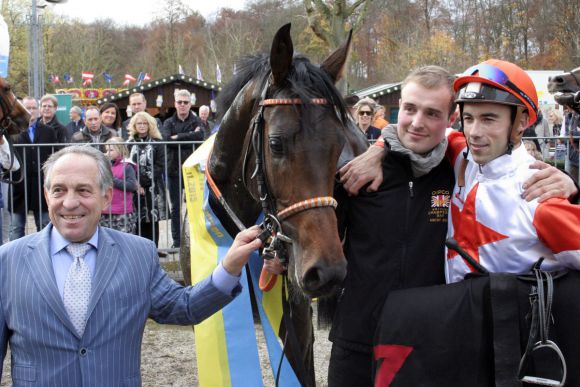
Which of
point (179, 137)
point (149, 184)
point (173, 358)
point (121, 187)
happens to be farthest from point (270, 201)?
point (179, 137)

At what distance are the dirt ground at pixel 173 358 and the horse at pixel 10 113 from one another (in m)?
1.91

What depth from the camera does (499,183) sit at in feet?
6.68

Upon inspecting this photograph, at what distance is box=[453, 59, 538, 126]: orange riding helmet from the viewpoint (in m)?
2.01

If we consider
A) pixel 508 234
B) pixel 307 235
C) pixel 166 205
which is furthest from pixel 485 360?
pixel 166 205

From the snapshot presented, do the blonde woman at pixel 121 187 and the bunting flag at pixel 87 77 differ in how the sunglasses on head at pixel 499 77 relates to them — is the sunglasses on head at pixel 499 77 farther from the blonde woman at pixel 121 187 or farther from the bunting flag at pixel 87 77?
the bunting flag at pixel 87 77

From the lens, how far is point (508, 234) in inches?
77.6

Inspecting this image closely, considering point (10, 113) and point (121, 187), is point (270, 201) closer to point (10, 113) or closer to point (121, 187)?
point (10, 113)

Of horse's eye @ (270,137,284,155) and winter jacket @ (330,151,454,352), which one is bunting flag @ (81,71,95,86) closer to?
horse's eye @ (270,137,284,155)

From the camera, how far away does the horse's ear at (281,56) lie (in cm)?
244

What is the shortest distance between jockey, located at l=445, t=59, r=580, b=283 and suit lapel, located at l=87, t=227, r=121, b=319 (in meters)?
1.18

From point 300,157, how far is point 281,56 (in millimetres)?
469

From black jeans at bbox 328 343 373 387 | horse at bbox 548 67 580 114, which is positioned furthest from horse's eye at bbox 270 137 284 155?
horse at bbox 548 67 580 114

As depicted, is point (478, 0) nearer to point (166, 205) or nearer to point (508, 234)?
point (166, 205)

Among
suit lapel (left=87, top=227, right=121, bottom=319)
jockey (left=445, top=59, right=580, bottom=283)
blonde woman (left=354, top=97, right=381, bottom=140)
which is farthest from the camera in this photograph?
blonde woman (left=354, top=97, right=381, bottom=140)
